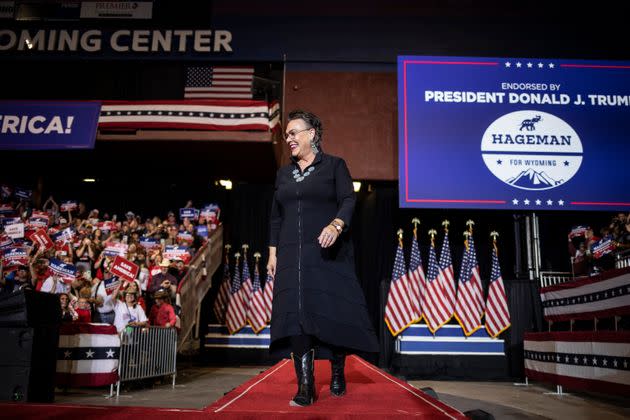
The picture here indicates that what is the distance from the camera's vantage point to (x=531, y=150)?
7070 mm

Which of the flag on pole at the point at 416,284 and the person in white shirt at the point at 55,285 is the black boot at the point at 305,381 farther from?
the flag on pole at the point at 416,284

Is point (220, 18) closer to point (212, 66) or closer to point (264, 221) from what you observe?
point (212, 66)

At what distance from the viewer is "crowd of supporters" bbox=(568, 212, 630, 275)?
543cm

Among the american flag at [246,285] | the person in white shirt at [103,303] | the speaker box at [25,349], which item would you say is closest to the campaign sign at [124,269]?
the person in white shirt at [103,303]

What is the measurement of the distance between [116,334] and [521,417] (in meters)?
3.59

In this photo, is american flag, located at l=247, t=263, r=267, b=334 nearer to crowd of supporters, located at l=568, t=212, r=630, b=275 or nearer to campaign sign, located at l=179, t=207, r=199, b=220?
campaign sign, located at l=179, t=207, r=199, b=220

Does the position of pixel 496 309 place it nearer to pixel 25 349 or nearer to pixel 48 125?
pixel 25 349

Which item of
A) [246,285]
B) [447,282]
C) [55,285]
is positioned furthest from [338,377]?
[246,285]

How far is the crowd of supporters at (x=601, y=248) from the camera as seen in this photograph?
5.43 metres

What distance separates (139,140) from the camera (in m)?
8.98

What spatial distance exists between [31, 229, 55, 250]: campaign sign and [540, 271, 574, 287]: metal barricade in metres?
7.40

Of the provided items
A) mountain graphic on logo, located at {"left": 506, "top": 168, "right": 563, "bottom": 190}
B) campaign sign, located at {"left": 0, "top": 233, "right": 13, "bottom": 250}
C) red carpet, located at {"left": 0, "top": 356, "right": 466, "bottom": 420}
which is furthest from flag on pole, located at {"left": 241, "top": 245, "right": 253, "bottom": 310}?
red carpet, located at {"left": 0, "top": 356, "right": 466, "bottom": 420}

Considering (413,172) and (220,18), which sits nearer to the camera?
(413,172)

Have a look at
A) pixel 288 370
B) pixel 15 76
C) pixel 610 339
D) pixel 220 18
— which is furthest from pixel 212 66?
pixel 610 339
